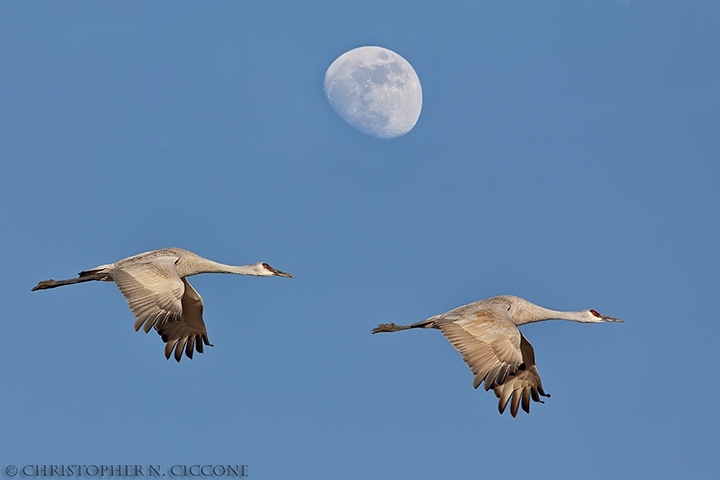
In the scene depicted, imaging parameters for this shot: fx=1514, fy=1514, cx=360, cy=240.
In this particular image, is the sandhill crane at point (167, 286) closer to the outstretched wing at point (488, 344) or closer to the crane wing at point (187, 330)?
the crane wing at point (187, 330)

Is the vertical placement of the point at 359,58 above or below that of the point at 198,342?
above

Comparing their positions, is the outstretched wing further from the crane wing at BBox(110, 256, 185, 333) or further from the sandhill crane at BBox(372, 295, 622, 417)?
the crane wing at BBox(110, 256, 185, 333)

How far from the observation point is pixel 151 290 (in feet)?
62.2

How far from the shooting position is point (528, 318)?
2005 centimetres

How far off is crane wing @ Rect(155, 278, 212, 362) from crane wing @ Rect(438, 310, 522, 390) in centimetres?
406

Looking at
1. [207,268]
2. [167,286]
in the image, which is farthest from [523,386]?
[167,286]

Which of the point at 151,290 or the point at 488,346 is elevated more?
the point at 151,290

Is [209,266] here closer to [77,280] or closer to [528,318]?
[77,280]

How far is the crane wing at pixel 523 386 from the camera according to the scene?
19.9m

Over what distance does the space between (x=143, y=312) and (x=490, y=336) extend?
4.25 meters

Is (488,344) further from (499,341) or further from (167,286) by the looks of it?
(167,286)

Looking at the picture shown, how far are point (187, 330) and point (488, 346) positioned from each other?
4.83 metres

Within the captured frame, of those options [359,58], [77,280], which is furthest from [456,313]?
[359,58]

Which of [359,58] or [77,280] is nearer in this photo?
[77,280]
